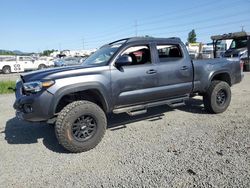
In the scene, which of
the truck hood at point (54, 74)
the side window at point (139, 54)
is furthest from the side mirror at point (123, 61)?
the truck hood at point (54, 74)

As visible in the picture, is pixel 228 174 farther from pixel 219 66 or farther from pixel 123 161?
pixel 219 66

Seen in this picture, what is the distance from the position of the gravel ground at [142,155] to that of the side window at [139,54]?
1.41 m

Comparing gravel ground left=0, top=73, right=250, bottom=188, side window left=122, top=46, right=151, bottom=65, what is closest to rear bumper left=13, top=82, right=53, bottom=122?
gravel ground left=0, top=73, right=250, bottom=188

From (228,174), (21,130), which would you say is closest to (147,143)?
(228,174)

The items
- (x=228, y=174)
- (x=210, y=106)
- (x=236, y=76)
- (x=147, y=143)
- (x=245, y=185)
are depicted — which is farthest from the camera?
(x=236, y=76)

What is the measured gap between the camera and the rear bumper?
4.37 metres

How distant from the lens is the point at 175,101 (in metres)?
6.04

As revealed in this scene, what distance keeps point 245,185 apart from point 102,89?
272 centimetres

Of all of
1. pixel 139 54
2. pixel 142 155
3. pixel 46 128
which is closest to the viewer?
pixel 142 155

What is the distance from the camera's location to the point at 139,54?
5.73 m

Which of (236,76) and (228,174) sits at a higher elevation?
(236,76)

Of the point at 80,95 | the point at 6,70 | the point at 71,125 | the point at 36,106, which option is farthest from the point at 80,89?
the point at 6,70

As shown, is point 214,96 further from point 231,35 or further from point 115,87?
point 231,35

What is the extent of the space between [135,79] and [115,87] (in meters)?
0.47
